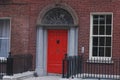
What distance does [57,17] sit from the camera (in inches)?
788

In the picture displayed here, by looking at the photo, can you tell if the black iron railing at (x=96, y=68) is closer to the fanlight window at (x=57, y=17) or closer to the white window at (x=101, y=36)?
the white window at (x=101, y=36)

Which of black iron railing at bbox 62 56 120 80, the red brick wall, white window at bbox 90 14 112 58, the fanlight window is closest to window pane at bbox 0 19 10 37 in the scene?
the red brick wall

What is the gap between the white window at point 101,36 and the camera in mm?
19297

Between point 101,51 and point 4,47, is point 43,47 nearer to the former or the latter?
point 4,47

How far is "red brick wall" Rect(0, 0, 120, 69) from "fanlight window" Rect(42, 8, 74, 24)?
0.45 m

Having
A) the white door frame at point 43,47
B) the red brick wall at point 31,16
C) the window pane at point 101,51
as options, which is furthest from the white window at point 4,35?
the window pane at point 101,51

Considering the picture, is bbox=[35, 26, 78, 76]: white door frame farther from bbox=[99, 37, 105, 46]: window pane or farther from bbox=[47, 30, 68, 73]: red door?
bbox=[99, 37, 105, 46]: window pane

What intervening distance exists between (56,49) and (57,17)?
1.67 m

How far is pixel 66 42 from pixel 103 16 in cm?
234

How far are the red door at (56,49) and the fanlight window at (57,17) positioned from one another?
53 cm

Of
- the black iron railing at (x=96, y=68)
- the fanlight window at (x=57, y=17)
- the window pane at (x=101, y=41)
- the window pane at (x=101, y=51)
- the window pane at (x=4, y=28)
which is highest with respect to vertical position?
the fanlight window at (x=57, y=17)

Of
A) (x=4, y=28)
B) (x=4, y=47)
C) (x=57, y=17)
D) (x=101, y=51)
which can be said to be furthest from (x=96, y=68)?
(x=4, y=28)

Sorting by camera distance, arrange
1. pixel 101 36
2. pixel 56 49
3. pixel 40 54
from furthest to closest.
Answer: pixel 56 49 → pixel 40 54 → pixel 101 36

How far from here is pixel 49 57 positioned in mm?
20219
